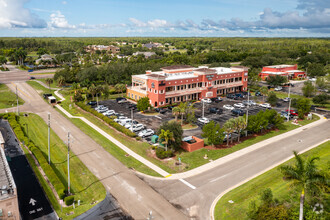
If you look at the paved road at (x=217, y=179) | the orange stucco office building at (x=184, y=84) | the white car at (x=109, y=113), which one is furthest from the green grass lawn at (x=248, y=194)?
the orange stucco office building at (x=184, y=84)

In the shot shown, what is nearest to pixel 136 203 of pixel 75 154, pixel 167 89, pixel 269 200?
pixel 269 200

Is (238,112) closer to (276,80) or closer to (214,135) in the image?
(214,135)

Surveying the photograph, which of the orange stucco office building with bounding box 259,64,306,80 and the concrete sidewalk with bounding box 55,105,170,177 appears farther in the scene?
the orange stucco office building with bounding box 259,64,306,80

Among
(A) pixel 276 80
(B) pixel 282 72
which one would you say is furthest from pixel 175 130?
(B) pixel 282 72

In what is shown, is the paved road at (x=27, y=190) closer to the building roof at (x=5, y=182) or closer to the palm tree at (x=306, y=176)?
the building roof at (x=5, y=182)

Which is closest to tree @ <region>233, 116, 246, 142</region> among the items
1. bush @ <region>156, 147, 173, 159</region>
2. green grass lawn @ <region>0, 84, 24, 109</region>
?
bush @ <region>156, 147, 173, 159</region>

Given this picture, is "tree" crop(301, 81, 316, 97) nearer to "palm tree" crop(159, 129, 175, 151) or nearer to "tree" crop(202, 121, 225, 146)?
"tree" crop(202, 121, 225, 146)
